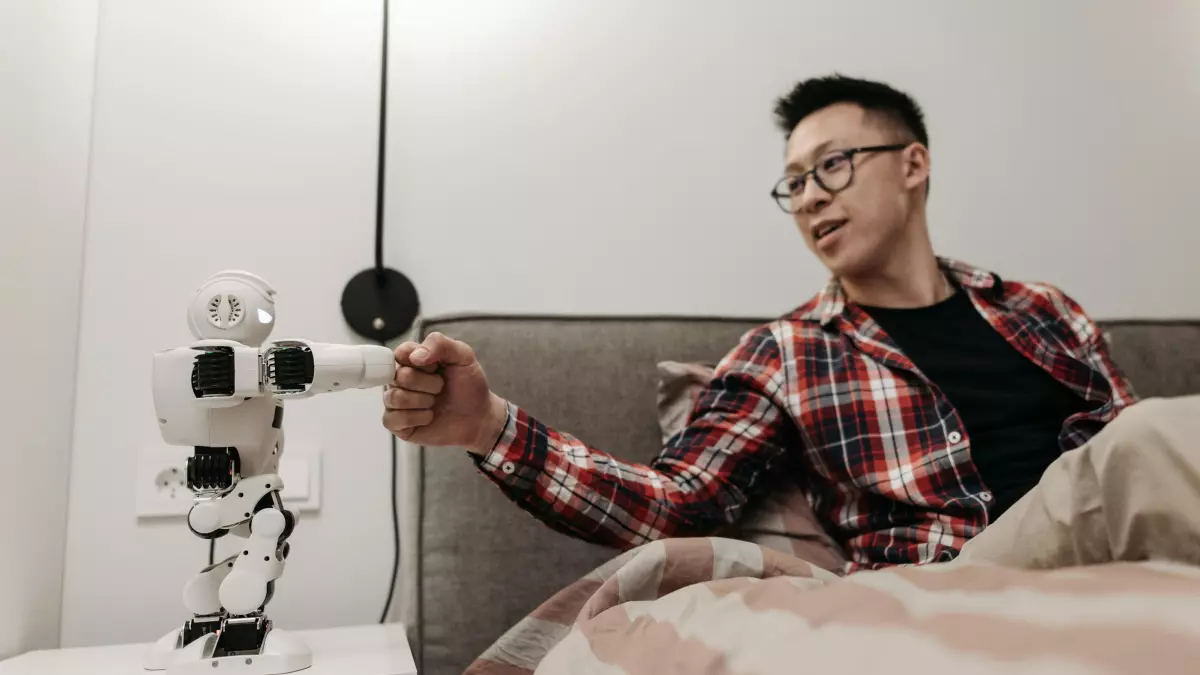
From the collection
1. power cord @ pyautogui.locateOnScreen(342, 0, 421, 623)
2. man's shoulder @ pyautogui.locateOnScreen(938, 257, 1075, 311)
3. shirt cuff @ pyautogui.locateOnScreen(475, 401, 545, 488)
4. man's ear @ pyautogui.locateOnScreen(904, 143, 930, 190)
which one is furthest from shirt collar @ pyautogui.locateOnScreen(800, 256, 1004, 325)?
power cord @ pyautogui.locateOnScreen(342, 0, 421, 623)

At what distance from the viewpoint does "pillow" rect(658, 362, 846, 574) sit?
0.93 m

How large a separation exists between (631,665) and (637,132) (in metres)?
0.95

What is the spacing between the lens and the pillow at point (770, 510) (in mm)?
931

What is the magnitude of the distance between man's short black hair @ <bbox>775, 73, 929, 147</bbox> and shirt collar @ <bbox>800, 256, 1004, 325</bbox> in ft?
0.72

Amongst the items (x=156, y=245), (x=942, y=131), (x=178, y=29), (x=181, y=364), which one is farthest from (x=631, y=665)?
(x=942, y=131)

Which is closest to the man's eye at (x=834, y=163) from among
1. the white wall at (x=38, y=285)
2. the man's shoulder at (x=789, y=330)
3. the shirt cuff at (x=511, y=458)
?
the man's shoulder at (x=789, y=330)

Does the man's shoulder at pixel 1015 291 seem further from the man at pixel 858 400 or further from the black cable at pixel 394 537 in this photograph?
the black cable at pixel 394 537

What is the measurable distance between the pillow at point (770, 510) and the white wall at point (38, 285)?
2.46 feet

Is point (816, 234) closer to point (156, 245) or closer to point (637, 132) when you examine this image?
point (637, 132)

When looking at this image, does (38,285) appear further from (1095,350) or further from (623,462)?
(1095,350)

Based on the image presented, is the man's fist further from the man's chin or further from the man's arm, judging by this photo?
the man's chin

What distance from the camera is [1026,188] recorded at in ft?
4.69

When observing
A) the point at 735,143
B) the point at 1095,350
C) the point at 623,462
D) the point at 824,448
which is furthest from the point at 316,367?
the point at 1095,350

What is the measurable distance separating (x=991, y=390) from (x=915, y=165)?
1.33ft
